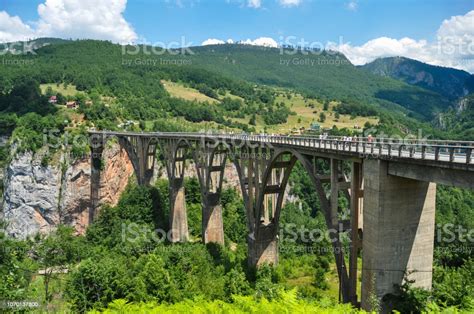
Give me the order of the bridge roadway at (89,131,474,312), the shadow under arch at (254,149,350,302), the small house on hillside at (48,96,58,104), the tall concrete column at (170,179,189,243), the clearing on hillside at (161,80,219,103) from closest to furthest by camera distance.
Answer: the bridge roadway at (89,131,474,312)
the shadow under arch at (254,149,350,302)
the tall concrete column at (170,179,189,243)
the small house on hillside at (48,96,58,104)
the clearing on hillside at (161,80,219,103)

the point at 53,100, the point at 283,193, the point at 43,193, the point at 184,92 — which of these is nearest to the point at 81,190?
the point at 43,193

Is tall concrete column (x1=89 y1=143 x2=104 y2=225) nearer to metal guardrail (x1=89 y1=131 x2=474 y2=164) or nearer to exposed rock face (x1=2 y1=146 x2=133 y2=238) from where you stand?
exposed rock face (x1=2 y1=146 x2=133 y2=238)

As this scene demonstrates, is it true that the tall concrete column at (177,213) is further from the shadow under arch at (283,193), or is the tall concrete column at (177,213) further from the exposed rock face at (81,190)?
the shadow under arch at (283,193)

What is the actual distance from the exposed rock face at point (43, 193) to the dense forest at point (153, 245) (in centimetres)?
224

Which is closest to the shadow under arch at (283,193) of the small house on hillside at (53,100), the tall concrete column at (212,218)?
the tall concrete column at (212,218)

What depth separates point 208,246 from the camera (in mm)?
45719

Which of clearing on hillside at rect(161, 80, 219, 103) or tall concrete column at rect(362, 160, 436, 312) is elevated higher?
clearing on hillside at rect(161, 80, 219, 103)

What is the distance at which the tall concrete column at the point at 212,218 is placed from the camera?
45.1m

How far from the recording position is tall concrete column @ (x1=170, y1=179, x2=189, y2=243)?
51.7 meters

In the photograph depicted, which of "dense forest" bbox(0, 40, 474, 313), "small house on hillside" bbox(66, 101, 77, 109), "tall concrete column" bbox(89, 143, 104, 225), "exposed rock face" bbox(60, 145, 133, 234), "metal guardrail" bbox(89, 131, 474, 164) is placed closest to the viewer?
"metal guardrail" bbox(89, 131, 474, 164)

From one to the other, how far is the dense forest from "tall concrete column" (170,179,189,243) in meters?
2.54

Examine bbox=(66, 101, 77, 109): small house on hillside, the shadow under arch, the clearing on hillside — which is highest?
the clearing on hillside

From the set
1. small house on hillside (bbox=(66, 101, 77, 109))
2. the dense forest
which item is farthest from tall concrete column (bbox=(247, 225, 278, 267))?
small house on hillside (bbox=(66, 101, 77, 109))

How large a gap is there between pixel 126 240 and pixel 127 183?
80.7ft
